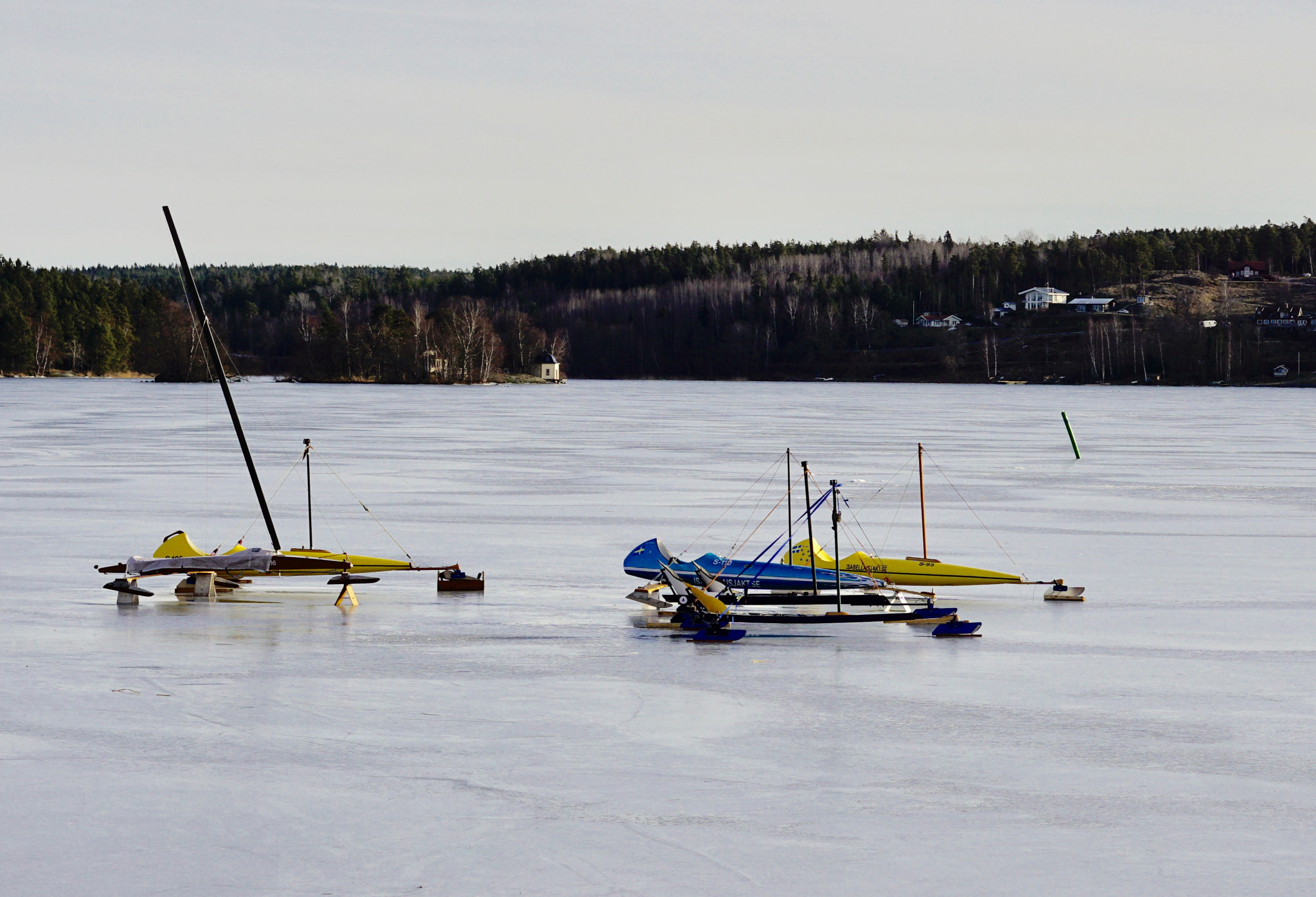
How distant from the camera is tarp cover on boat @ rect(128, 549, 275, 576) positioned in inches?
747

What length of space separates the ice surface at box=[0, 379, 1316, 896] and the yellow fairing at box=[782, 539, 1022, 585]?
16.4 inches

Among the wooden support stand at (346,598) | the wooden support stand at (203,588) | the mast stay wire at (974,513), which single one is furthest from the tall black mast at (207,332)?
the mast stay wire at (974,513)

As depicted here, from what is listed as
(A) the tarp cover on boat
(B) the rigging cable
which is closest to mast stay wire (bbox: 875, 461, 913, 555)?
(B) the rigging cable

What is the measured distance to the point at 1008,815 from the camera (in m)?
9.21

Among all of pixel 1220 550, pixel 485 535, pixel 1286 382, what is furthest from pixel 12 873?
pixel 1286 382

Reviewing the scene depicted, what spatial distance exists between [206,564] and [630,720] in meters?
9.45

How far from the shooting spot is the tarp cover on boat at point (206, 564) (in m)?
19.0

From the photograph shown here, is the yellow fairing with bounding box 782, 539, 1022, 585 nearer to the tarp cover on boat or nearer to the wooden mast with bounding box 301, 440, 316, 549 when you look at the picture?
the wooden mast with bounding box 301, 440, 316, 549

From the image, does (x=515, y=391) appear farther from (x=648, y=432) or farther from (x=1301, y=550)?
(x=1301, y=550)

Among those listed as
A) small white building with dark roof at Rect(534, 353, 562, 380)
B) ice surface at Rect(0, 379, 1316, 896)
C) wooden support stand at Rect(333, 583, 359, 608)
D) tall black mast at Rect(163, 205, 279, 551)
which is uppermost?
small white building with dark roof at Rect(534, 353, 562, 380)

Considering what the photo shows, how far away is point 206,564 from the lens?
19375 millimetres

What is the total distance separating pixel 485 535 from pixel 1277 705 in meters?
14.2

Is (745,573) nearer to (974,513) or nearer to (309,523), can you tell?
(309,523)

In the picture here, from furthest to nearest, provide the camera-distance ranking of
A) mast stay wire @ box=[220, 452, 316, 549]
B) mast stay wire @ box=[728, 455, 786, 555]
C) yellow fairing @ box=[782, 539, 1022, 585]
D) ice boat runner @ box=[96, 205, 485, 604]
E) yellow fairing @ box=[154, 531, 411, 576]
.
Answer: mast stay wire @ box=[220, 452, 316, 549]
mast stay wire @ box=[728, 455, 786, 555]
yellow fairing @ box=[154, 531, 411, 576]
yellow fairing @ box=[782, 539, 1022, 585]
ice boat runner @ box=[96, 205, 485, 604]
